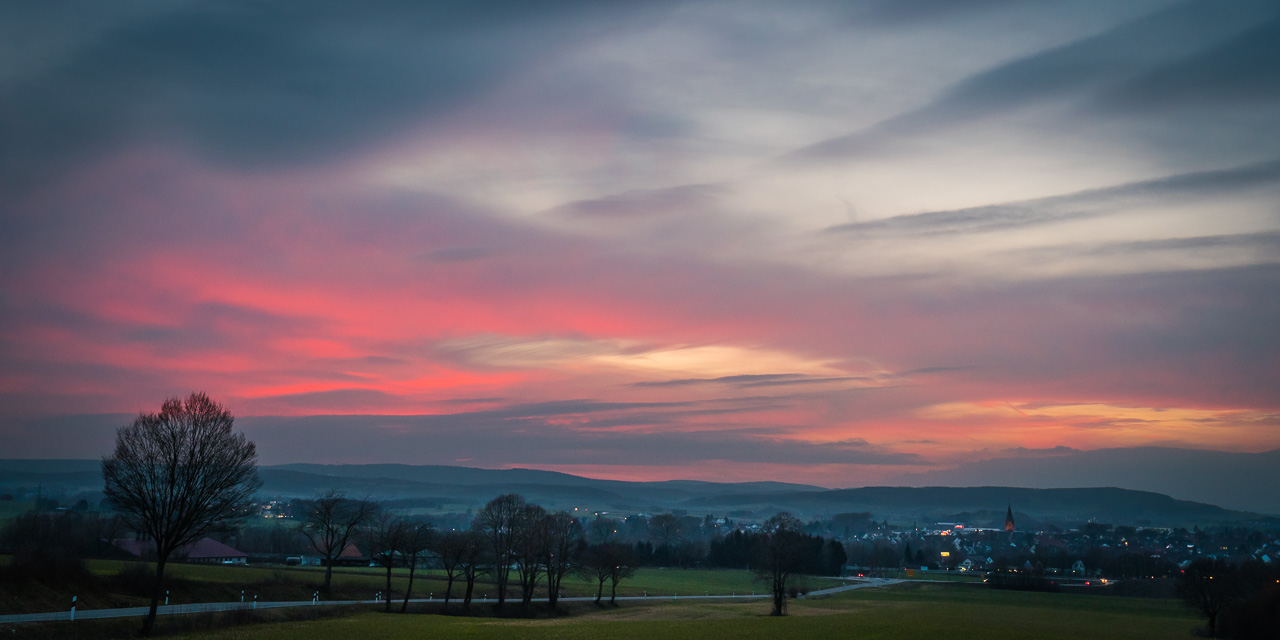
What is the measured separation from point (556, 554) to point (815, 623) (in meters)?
33.5

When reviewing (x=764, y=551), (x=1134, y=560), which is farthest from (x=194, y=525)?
(x=1134, y=560)

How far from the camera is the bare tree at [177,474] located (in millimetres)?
45344

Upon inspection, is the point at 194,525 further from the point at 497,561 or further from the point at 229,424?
the point at 497,561

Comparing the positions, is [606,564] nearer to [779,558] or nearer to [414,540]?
[779,558]

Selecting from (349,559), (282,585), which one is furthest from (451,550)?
(349,559)

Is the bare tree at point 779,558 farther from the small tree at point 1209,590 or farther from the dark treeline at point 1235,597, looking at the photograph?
the small tree at point 1209,590

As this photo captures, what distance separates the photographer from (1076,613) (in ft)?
275

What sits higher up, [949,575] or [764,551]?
[764,551]

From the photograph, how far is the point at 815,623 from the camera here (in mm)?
59875

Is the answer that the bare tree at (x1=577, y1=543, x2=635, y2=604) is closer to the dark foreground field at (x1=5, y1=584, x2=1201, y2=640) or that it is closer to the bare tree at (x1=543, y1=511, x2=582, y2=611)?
the bare tree at (x1=543, y1=511, x2=582, y2=611)

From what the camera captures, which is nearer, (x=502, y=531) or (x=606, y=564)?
Answer: (x=502, y=531)

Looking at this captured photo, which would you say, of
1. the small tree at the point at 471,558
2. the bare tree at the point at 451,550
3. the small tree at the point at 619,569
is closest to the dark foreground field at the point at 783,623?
the small tree at the point at 619,569

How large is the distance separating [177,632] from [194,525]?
234 inches

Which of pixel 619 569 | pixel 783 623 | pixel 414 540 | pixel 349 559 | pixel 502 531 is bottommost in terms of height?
pixel 349 559
